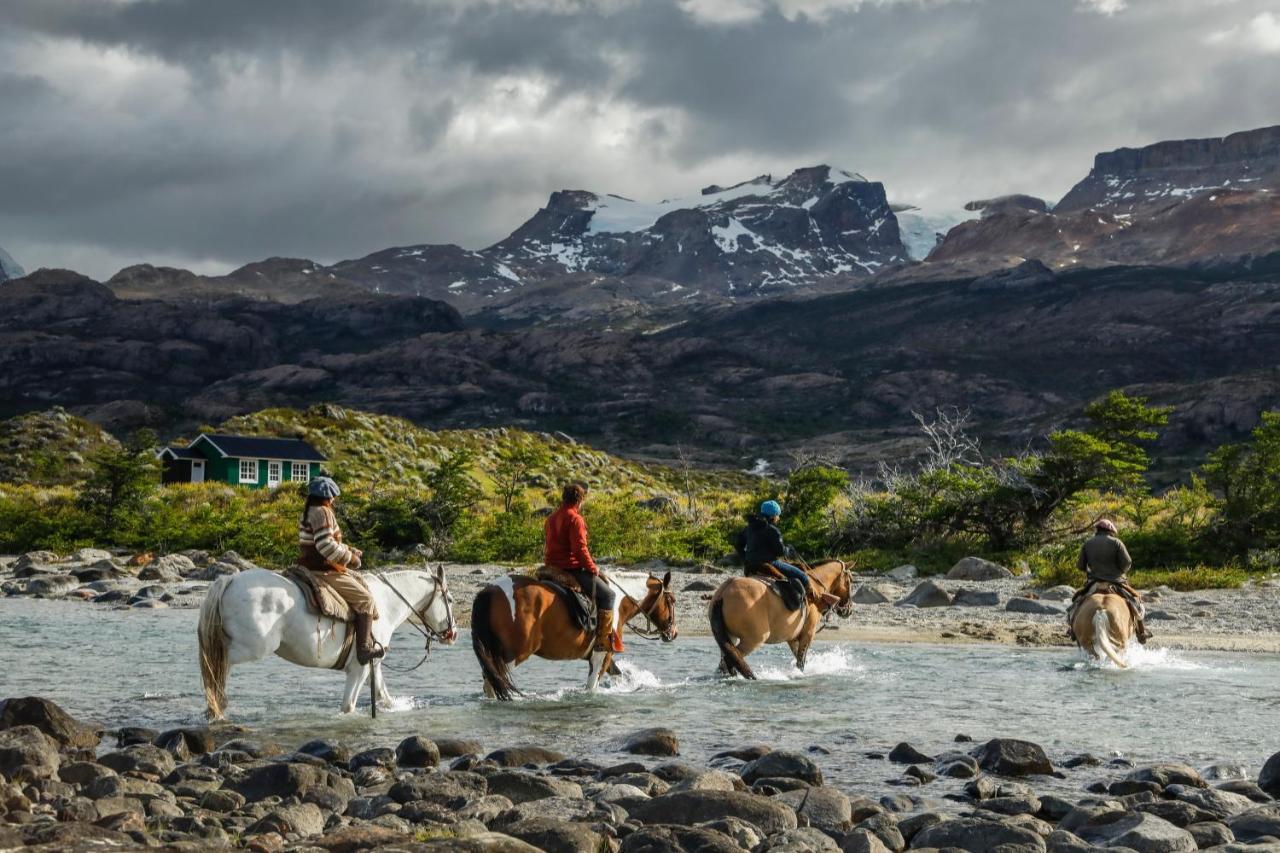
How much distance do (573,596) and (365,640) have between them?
2.70 metres

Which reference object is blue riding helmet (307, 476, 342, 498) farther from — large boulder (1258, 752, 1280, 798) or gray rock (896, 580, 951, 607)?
gray rock (896, 580, 951, 607)

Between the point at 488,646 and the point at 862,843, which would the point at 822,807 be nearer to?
the point at 862,843

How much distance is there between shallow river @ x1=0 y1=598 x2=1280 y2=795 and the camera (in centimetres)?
1228

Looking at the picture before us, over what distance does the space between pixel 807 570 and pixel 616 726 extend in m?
5.18

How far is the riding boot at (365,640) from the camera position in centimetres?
1305

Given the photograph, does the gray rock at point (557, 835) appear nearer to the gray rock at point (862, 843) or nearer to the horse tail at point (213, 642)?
the gray rock at point (862, 843)

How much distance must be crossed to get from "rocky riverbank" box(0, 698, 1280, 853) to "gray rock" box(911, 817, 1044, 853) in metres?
0.01

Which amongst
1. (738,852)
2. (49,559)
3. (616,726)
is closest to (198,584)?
(49,559)

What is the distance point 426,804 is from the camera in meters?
8.63

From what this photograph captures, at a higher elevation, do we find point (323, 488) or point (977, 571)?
point (323, 488)

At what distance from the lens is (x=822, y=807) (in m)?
8.62

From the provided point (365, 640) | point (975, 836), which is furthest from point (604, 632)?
point (975, 836)

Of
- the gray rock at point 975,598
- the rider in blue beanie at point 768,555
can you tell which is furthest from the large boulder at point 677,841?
the gray rock at point 975,598

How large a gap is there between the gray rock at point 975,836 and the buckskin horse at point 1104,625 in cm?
1056
